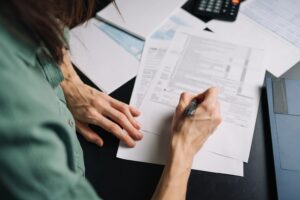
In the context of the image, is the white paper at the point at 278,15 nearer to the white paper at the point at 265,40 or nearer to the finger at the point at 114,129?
Answer: the white paper at the point at 265,40

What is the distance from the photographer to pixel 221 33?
0.82m

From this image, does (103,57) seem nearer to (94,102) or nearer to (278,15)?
(94,102)

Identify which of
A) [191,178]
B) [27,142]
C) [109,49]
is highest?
[27,142]

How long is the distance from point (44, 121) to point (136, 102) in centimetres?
37

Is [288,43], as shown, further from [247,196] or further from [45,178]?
[45,178]

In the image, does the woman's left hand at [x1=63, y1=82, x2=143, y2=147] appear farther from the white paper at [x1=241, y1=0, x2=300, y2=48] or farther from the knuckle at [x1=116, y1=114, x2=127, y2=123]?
the white paper at [x1=241, y1=0, x2=300, y2=48]

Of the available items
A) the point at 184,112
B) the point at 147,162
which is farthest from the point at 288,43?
the point at 147,162

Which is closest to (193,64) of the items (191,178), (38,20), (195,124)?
(195,124)

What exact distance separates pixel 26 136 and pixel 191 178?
1.23 feet

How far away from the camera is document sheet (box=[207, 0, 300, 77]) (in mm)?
782

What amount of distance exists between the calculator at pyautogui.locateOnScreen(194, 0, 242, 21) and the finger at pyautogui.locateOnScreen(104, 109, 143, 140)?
0.36 meters

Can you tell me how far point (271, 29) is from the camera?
828mm

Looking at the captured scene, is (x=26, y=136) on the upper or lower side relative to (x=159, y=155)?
upper

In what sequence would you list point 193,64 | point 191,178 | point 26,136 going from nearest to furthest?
point 26,136
point 191,178
point 193,64
